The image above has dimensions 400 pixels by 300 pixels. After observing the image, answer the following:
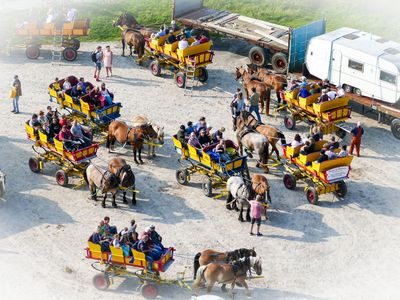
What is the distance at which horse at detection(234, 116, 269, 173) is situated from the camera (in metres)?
30.2

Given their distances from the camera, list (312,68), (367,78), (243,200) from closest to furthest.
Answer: (243,200)
(367,78)
(312,68)

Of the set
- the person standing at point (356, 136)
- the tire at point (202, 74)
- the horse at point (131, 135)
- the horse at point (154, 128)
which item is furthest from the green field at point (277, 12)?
the person standing at point (356, 136)

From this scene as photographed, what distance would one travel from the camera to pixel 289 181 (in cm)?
2975

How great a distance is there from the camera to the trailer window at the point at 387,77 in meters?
33.3

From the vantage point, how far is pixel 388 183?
30.4 m

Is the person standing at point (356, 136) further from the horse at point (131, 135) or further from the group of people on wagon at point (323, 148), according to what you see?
the horse at point (131, 135)

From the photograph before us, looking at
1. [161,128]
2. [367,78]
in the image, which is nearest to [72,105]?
[161,128]

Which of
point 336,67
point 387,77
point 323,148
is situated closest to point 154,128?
point 323,148

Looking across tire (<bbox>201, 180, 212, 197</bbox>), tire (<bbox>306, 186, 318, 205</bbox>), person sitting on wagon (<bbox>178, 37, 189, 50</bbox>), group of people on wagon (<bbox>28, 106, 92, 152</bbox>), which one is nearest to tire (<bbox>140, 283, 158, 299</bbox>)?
tire (<bbox>201, 180, 212, 197</bbox>)

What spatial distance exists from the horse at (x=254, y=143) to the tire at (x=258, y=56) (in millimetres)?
8441

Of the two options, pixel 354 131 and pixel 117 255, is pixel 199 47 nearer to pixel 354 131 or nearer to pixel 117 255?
pixel 354 131

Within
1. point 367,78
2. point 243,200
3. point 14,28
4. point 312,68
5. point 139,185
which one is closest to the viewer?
point 243,200

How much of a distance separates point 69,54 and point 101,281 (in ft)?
58.4

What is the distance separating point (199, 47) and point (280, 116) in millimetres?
4885
